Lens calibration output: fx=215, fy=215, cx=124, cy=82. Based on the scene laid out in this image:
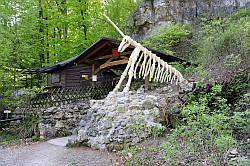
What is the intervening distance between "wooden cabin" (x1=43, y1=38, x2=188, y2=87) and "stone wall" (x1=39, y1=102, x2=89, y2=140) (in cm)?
324

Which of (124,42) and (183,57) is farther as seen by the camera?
(183,57)

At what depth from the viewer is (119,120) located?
6207 mm

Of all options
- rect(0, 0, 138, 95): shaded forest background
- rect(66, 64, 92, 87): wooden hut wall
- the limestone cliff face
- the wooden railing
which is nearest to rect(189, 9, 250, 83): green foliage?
the wooden railing

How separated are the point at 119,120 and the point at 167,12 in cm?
1382

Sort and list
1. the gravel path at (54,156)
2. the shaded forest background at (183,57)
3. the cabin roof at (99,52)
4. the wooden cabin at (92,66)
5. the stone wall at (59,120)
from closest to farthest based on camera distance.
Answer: the shaded forest background at (183,57) < the gravel path at (54,156) < the stone wall at (59,120) < the cabin roof at (99,52) < the wooden cabin at (92,66)

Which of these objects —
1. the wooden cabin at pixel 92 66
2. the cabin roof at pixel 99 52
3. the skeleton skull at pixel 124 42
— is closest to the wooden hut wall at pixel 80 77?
the wooden cabin at pixel 92 66

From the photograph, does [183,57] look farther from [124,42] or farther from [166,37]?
[124,42]

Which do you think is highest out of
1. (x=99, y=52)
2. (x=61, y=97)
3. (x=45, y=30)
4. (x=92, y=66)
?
(x=45, y=30)

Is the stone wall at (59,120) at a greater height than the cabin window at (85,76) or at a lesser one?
lesser

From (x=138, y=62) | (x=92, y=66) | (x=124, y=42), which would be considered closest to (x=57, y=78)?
(x=92, y=66)

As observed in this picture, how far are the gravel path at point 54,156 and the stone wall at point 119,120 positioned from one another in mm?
373

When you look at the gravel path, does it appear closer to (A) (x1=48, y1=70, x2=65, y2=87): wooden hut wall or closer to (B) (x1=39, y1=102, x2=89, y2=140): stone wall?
(B) (x1=39, y1=102, x2=89, y2=140): stone wall

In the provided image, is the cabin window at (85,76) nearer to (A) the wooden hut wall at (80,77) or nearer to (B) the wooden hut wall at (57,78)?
(A) the wooden hut wall at (80,77)

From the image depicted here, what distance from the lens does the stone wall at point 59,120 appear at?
8391 mm
